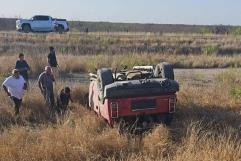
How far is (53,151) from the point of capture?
8.82 meters

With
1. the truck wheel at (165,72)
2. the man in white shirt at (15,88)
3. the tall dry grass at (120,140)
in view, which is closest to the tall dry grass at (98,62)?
the man in white shirt at (15,88)

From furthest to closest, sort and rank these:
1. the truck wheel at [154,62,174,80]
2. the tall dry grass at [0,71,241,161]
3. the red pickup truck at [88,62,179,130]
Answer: the truck wheel at [154,62,174,80], the red pickup truck at [88,62,179,130], the tall dry grass at [0,71,241,161]

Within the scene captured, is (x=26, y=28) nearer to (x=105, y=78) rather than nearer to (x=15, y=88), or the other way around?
(x=15, y=88)

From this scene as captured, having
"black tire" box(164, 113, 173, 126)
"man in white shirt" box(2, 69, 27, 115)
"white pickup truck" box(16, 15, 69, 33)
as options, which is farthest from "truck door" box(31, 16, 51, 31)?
"black tire" box(164, 113, 173, 126)

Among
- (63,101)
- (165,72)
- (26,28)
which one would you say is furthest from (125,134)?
(26,28)

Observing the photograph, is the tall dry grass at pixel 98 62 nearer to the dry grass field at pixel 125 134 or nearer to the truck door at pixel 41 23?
the dry grass field at pixel 125 134

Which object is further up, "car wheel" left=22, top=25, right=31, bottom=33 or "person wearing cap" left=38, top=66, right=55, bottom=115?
Result: "person wearing cap" left=38, top=66, right=55, bottom=115

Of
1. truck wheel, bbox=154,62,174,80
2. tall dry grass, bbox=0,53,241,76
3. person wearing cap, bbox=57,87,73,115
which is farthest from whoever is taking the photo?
tall dry grass, bbox=0,53,241,76

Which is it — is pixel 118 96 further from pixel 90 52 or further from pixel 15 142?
pixel 90 52

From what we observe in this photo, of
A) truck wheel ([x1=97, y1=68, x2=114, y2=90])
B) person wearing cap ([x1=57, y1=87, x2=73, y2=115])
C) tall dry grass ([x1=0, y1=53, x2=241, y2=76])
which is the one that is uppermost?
truck wheel ([x1=97, y1=68, x2=114, y2=90])

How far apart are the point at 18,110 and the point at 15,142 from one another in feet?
13.4

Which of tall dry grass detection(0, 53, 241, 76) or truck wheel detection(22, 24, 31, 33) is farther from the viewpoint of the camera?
truck wheel detection(22, 24, 31, 33)

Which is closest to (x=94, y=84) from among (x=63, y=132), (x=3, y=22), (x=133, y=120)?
(x=133, y=120)

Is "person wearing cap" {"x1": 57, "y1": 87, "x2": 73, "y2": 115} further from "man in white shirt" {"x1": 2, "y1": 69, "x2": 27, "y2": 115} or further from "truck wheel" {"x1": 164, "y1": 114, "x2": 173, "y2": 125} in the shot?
"truck wheel" {"x1": 164, "y1": 114, "x2": 173, "y2": 125}
